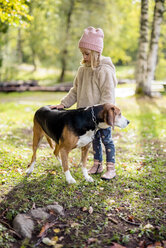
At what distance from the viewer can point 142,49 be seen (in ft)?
45.2

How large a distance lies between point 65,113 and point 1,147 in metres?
2.59

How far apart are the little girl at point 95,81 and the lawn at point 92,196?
588 mm

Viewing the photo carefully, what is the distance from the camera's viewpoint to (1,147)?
6195mm

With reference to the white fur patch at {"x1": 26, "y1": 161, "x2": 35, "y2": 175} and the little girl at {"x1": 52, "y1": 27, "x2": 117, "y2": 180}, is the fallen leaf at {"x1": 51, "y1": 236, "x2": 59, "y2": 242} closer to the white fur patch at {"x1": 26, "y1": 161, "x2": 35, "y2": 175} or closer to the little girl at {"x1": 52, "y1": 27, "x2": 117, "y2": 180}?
the little girl at {"x1": 52, "y1": 27, "x2": 117, "y2": 180}

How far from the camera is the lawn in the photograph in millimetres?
3230

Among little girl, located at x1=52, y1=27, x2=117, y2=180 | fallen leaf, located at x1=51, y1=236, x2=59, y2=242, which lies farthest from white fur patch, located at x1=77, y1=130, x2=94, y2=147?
fallen leaf, located at x1=51, y1=236, x2=59, y2=242

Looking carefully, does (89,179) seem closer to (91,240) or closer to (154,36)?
(91,240)

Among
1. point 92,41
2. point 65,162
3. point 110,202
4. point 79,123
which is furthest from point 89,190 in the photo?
point 92,41

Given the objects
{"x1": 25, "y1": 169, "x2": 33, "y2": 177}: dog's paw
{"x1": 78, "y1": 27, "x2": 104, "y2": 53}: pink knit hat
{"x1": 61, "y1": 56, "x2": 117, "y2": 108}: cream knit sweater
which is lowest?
{"x1": 25, "y1": 169, "x2": 33, "y2": 177}: dog's paw

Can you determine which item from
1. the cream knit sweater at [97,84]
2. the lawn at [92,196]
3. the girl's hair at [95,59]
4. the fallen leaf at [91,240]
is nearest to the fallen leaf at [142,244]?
the lawn at [92,196]

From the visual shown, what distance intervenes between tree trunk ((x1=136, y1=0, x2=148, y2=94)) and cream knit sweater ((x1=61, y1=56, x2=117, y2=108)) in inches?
395

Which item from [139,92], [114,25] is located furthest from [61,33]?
[139,92]

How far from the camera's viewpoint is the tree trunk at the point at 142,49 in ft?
43.5

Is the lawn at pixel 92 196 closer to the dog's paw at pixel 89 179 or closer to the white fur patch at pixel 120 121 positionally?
the dog's paw at pixel 89 179
